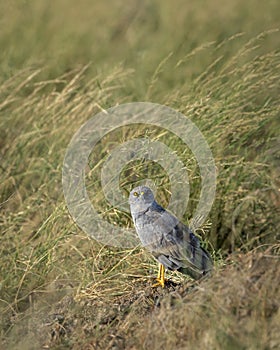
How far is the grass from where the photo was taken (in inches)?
141

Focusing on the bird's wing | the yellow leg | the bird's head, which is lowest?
the yellow leg

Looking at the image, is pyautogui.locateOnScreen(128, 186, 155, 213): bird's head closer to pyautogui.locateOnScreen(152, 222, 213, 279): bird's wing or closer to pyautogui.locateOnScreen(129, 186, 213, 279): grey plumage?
pyautogui.locateOnScreen(129, 186, 213, 279): grey plumage

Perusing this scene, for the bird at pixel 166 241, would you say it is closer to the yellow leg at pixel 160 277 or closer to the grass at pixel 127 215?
the yellow leg at pixel 160 277

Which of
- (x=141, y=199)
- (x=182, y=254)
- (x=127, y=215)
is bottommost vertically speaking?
(x=127, y=215)

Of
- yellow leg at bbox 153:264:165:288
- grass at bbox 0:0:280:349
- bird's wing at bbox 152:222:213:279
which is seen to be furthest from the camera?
yellow leg at bbox 153:264:165:288

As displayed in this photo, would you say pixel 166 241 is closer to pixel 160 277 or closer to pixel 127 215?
pixel 160 277

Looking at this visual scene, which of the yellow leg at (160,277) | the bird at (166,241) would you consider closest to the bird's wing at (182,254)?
the bird at (166,241)

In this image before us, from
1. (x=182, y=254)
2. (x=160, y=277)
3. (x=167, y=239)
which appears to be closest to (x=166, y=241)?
(x=167, y=239)

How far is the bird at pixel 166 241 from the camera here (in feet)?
13.8

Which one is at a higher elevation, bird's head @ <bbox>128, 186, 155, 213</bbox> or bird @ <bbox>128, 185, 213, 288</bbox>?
bird's head @ <bbox>128, 186, 155, 213</bbox>

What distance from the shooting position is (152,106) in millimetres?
5953

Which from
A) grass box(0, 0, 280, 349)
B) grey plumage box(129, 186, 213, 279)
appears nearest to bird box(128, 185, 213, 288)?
grey plumage box(129, 186, 213, 279)

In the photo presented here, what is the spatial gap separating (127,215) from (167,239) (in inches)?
30.9

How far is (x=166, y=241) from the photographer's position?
168 inches
